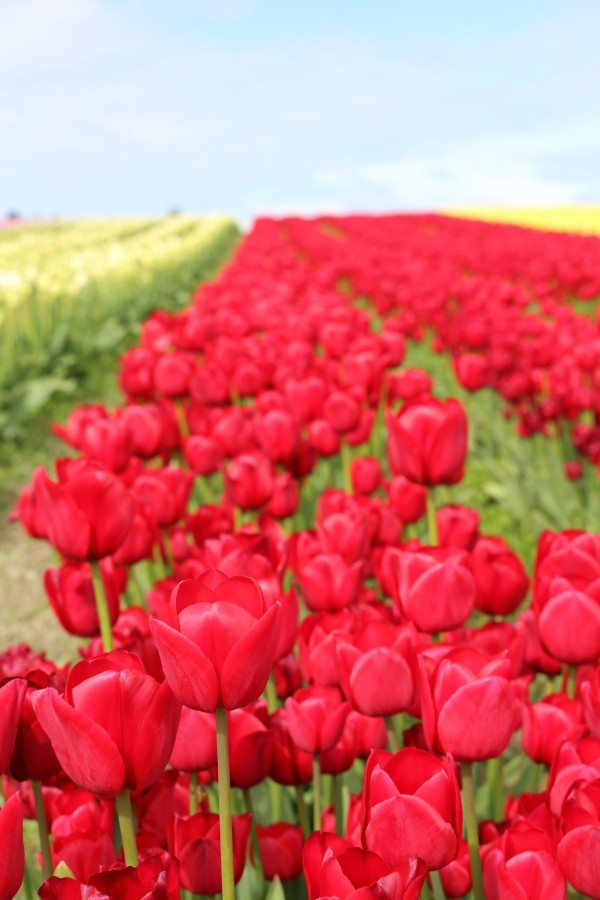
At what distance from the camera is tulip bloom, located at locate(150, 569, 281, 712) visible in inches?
36.2

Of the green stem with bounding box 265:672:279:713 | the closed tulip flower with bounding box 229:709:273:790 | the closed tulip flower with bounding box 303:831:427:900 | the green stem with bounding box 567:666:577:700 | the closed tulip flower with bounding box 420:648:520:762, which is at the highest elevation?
the closed tulip flower with bounding box 420:648:520:762

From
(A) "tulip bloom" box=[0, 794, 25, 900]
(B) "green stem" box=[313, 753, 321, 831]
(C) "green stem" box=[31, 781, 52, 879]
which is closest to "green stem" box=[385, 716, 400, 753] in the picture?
(B) "green stem" box=[313, 753, 321, 831]

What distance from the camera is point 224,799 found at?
0.96m

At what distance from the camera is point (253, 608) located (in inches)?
37.9

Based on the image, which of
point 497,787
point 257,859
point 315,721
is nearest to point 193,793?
point 257,859

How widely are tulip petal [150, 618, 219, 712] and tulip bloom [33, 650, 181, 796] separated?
0.02m

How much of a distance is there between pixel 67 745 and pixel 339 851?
0.89 ft

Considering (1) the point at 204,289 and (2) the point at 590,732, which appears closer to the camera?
(2) the point at 590,732

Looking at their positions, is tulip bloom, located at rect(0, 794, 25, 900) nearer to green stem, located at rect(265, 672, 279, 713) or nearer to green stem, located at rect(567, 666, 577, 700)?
green stem, located at rect(265, 672, 279, 713)

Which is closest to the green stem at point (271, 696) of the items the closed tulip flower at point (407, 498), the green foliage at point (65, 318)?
the closed tulip flower at point (407, 498)

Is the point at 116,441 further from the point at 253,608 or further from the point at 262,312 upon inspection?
the point at 262,312

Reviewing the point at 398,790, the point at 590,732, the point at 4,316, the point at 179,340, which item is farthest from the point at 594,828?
the point at 4,316

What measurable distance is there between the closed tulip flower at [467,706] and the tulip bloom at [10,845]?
17.6 inches

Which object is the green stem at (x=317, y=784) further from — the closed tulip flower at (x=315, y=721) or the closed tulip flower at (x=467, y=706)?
the closed tulip flower at (x=467, y=706)
